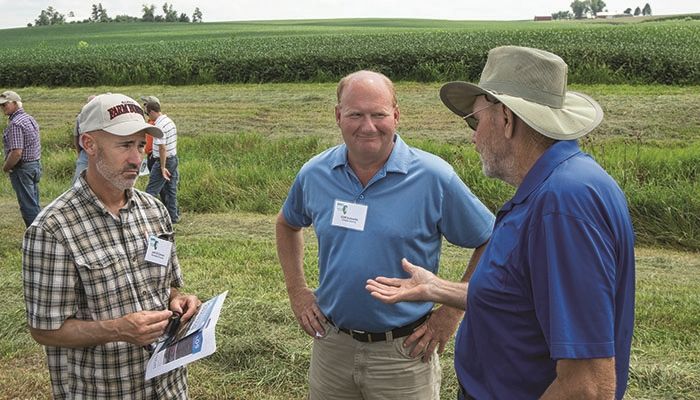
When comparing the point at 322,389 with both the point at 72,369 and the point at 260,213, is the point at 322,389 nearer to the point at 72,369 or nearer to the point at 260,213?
the point at 72,369

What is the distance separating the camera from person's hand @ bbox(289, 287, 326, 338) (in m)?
3.25

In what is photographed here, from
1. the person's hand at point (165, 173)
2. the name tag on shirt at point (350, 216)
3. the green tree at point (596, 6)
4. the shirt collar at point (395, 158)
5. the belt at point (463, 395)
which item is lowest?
the person's hand at point (165, 173)

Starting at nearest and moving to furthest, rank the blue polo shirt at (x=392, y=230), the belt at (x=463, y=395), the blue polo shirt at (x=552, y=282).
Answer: the blue polo shirt at (x=552, y=282) < the belt at (x=463, y=395) < the blue polo shirt at (x=392, y=230)

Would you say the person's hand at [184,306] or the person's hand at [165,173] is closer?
the person's hand at [184,306]

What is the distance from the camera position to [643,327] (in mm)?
5461

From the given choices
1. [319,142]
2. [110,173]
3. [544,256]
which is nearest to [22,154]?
[319,142]

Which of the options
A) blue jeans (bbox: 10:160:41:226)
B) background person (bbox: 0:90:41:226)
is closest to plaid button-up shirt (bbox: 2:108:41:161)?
background person (bbox: 0:90:41:226)

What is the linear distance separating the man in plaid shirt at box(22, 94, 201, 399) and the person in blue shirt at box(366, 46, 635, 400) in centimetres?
124

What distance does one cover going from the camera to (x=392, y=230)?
3.01 meters

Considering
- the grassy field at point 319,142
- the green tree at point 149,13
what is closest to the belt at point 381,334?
the grassy field at point 319,142

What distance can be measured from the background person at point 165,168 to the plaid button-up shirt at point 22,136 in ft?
4.90

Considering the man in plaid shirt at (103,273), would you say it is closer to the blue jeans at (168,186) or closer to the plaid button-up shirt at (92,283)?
the plaid button-up shirt at (92,283)

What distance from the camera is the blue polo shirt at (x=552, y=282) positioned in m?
1.84

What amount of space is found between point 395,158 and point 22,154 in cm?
772
